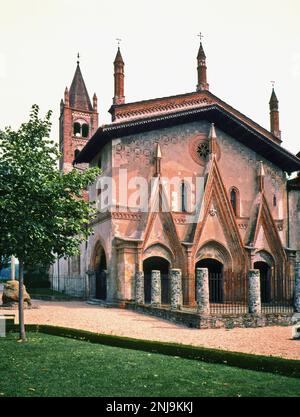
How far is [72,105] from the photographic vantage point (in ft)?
193

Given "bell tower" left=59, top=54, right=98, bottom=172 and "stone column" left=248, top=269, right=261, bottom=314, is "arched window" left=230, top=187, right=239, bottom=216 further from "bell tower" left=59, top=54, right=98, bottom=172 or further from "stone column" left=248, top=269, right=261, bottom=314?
"bell tower" left=59, top=54, right=98, bottom=172

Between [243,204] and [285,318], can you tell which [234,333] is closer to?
[285,318]

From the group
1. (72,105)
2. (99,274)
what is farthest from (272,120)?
(72,105)

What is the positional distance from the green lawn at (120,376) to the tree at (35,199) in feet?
10.6

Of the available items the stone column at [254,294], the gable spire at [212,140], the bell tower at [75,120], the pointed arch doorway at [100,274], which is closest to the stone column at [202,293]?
the stone column at [254,294]

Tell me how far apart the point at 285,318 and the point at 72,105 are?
152 feet

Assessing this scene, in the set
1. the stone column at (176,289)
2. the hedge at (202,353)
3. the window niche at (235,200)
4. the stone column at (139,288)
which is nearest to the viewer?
the hedge at (202,353)

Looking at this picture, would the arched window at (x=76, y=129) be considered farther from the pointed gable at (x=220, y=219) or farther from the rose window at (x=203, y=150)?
the pointed gable at (x=220, y=219)

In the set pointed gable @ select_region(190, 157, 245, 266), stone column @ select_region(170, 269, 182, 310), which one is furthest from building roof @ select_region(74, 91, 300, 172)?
stone column @ select_region(170, 269, 182, 310)

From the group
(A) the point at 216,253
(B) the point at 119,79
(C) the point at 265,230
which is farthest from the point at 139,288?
(B) the point at 119,79

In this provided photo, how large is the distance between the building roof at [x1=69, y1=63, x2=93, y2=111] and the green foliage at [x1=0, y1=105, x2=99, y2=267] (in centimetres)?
4586

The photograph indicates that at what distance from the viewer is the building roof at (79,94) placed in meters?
59.3

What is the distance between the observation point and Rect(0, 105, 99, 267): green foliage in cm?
1354

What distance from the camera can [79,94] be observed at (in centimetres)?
6019
